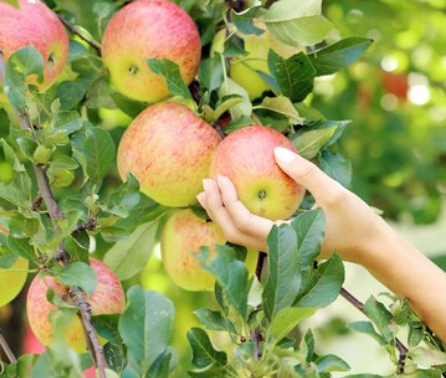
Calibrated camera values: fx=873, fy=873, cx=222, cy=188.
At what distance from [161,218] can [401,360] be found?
0.46 metres

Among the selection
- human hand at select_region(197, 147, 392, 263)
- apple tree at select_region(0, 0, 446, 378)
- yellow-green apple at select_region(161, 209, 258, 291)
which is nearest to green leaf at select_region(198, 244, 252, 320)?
apple tree at select_region(0, 0, 446, 378)

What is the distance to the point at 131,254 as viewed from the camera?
124 centimetres

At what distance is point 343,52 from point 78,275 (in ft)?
1.70

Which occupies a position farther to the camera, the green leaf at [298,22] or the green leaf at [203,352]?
the green leaf at [298,22]

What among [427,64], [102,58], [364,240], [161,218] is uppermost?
[102,58]

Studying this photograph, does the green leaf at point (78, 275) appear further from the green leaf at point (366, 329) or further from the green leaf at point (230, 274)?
A: the green leaf at point (366, 329)

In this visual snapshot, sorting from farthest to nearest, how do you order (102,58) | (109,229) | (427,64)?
(427,64), (102,58), (109,229)

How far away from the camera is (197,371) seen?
80 cm

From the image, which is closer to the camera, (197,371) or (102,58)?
(197,371)

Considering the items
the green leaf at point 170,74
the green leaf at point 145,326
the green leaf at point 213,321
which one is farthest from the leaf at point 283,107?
the green leaf at point 145,326

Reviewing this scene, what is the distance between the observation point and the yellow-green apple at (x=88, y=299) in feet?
3.04

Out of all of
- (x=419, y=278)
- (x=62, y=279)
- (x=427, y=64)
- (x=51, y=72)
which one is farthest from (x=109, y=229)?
(x=427, y=64)

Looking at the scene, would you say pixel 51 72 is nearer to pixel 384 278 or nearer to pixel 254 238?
pixel 254 238

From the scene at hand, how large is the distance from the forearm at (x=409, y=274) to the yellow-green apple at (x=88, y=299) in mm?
322
